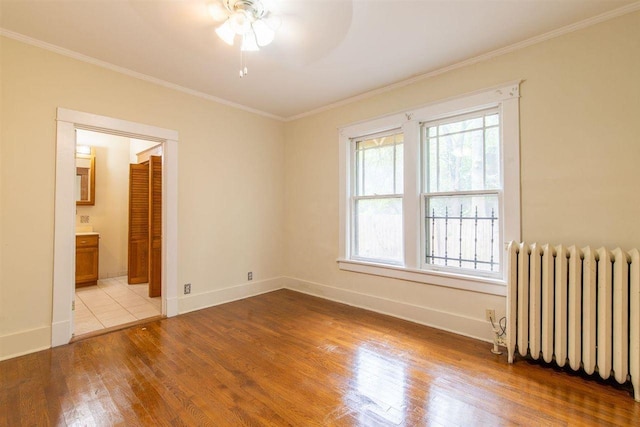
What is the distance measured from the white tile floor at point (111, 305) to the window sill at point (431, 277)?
2447mm

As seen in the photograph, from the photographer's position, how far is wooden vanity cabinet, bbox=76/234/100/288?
15.7 feet

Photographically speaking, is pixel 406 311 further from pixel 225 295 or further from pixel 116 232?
pixel 116 232

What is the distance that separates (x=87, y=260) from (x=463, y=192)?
221 inches

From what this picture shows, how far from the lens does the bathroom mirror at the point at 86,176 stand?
5.27 meters

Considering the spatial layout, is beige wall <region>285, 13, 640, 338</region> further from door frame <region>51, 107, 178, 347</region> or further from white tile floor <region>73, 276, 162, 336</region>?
door frame <region>51, 107, 178, 347</region>

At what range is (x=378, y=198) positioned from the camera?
374 cm

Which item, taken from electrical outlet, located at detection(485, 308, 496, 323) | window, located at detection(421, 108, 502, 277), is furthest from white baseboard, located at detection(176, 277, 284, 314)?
electrical outlet, located at detection(485, 308, 496, 323)

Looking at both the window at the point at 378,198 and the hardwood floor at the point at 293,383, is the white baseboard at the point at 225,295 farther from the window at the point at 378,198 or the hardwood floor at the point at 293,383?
the window at the point at 378,198

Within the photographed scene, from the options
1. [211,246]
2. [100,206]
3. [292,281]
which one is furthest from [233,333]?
[100,206]

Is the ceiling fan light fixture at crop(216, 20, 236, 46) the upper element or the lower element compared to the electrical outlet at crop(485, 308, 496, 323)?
upper

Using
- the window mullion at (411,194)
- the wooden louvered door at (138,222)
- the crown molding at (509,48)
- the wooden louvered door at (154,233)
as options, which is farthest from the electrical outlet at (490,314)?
the wooden louvered door at (138,222)

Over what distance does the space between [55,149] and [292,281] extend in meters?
3.19

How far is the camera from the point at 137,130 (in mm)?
3189

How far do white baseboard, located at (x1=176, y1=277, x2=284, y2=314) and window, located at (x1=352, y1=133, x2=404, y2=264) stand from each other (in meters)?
1.44
